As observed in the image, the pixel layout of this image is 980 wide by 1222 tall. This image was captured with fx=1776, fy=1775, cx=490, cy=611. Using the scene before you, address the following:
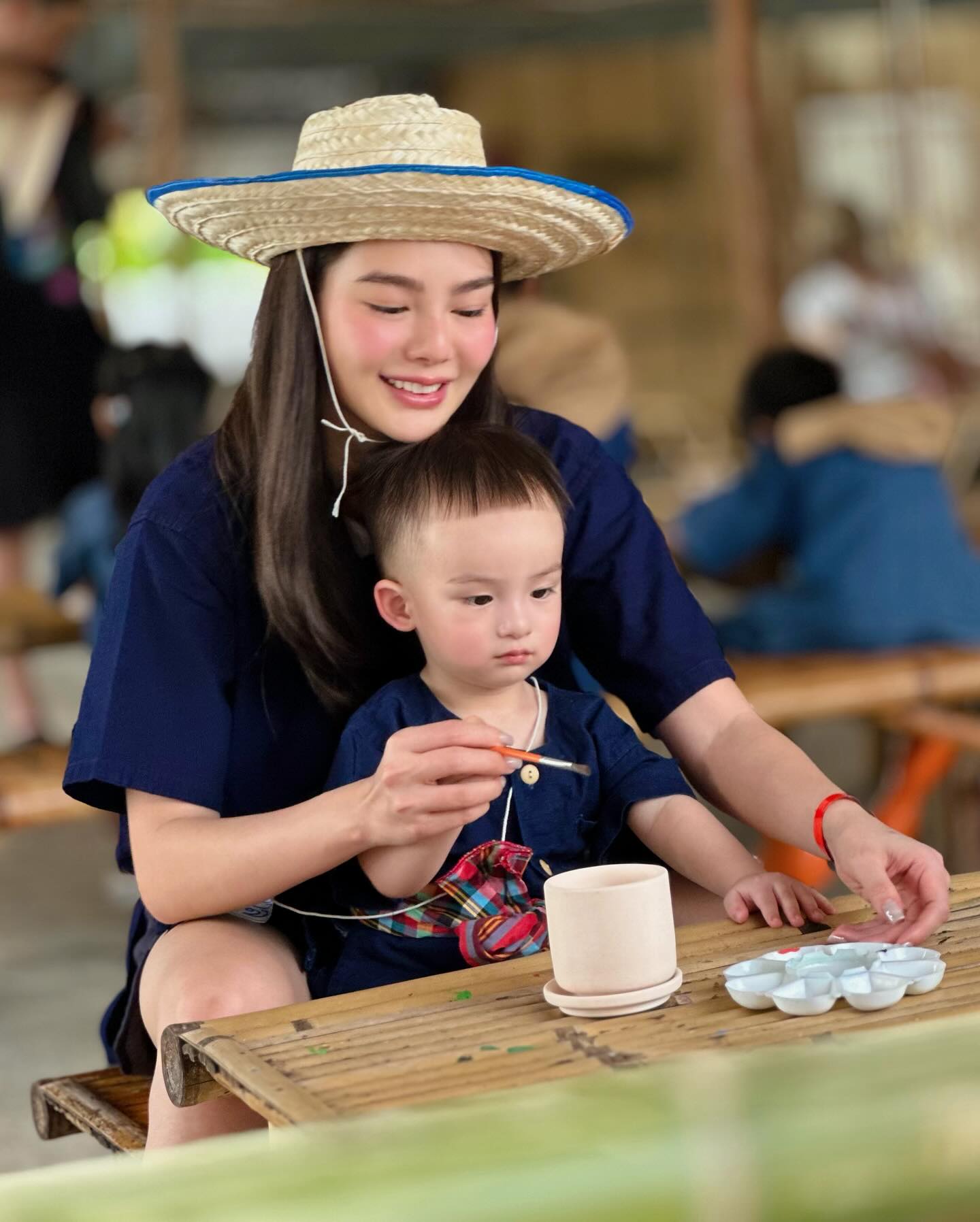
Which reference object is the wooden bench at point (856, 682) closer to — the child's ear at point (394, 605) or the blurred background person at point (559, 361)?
the blurred background person at point (559, 361)

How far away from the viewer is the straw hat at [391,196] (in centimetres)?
168

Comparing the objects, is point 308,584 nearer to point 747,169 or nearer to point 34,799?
point 34,799

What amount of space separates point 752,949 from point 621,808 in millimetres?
296

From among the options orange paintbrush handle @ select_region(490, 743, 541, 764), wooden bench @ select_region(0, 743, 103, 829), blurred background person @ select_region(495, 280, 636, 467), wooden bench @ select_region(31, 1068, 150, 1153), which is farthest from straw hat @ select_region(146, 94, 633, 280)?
blurred background person @ select_region(495, 280, 636, 467)

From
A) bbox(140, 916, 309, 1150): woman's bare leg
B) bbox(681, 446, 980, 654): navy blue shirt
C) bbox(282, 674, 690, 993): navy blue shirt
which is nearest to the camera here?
bbox(140, 916, 309, 1150): woman's bare leg

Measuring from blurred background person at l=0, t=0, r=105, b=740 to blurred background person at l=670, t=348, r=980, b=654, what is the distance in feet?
5.98

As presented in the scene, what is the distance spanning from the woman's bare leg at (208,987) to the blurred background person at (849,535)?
7.71 ft

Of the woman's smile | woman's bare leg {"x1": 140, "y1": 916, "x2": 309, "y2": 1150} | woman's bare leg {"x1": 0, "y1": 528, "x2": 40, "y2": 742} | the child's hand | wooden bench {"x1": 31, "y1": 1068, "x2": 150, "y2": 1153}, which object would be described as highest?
the woman's smile

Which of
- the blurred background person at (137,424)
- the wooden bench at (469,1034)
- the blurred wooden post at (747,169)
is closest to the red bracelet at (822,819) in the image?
the wooden bench at (469,1034)

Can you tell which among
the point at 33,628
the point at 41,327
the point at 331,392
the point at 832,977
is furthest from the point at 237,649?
the point at 41,327

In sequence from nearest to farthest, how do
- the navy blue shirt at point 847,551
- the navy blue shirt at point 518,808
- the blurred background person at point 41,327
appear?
the navy blue shirt at point 518,808
the navy blue shirt at point 847,551
the blurred background person at point 41,327

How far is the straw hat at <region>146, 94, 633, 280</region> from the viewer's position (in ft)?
5.52

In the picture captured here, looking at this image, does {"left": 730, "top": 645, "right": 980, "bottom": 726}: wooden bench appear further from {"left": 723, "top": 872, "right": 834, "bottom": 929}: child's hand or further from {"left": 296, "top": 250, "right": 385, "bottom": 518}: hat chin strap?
{"left": 723, "top": 872, "right": 834, "bottom": 929}: child's hand

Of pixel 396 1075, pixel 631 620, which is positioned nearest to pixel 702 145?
pixel 631 620
